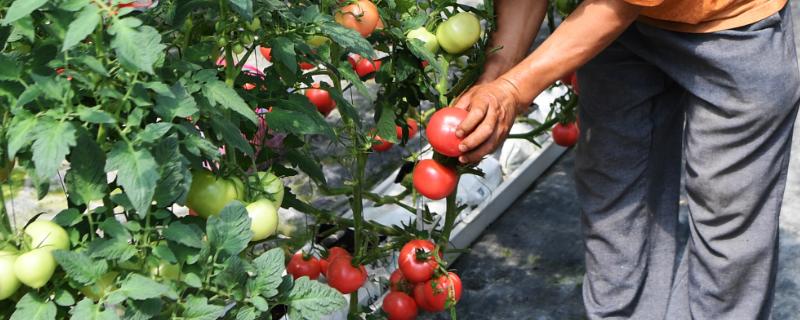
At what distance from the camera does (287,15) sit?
151 cm

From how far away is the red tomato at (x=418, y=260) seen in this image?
2117mm

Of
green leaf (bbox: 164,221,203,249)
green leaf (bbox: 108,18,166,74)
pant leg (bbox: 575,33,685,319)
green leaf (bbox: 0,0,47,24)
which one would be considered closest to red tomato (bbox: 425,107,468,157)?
pant leg (bbox: 575,33,685,319)

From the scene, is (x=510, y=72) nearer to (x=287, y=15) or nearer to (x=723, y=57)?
(x=723, y=57)

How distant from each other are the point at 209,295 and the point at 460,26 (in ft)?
2.31

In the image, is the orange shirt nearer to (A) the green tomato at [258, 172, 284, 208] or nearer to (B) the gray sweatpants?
(B) the gray sweatpants

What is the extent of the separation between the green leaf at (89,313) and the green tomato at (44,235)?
89 millimetres

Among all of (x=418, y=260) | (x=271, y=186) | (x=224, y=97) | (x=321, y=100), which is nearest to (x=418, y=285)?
(x=418, y=260)

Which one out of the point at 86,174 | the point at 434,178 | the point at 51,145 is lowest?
the point at 434,178

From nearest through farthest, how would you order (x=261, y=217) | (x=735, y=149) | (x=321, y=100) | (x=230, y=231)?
(x=230, y=231) < (x=261, y=217) < (x=735, y=149) < (x=321, y=100)

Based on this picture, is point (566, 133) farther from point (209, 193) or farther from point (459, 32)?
point (209, 193)

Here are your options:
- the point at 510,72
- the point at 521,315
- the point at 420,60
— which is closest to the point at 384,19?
the point at 420,60

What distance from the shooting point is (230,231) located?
1389mm

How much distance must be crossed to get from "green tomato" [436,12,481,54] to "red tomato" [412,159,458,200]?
0.73 ft

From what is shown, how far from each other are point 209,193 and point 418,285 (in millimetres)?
827
